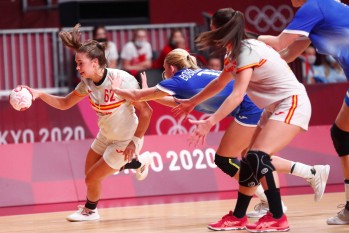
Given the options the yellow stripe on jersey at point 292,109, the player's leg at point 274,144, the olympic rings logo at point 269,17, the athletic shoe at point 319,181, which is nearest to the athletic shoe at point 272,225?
the player's leg at point 274,144

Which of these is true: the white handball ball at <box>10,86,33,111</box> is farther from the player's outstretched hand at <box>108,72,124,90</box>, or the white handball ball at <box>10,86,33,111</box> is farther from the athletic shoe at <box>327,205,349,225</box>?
the athletic shoe at <box>327,205,349,225</box>

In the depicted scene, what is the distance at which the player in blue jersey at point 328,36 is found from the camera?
6.33 metres

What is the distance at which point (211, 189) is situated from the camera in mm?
9961

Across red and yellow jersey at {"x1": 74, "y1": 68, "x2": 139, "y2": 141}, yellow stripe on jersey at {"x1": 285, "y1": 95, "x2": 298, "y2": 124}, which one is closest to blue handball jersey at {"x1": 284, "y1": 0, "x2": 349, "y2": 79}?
yellow stripe on jersey at {"x1": 285, "y1": 95, "x2": 298, "y2": 124}

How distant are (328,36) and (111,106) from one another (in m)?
2.08

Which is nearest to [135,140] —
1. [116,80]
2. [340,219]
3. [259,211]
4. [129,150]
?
[129,150]

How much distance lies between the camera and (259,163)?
19.7 ft

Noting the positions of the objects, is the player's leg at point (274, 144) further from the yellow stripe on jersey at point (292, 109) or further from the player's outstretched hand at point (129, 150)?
the player's outstretched hand at point (129, 150)

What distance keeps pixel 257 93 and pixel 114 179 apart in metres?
3.90

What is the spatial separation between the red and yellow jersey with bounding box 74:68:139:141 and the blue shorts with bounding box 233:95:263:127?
0.99m

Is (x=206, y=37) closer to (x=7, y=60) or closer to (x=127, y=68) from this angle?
(x=127, y=68)

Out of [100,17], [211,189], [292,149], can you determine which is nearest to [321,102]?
[292,149]

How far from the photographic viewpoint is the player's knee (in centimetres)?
600

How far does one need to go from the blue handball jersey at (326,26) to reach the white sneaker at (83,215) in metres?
2.60
